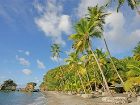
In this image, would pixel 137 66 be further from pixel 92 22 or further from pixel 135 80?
pixel 92 22

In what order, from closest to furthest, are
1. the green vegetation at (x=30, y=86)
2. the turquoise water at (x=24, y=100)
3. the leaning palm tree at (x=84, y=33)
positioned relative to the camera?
the leaning palm tree at (x=84, y=33)
the turquoise water at (x=24, y=100)
the green vegetation at (x=30, y=86)

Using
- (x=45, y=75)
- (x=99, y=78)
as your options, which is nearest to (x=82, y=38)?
(x=99, y=78)

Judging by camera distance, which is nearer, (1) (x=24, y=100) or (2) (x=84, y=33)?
(2) (x=84, y=33)

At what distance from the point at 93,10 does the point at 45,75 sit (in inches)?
5648

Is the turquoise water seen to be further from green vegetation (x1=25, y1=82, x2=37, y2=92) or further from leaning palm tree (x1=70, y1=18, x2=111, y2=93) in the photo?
green vegetation (x1=25, y1=82, x2=37, y2=92)

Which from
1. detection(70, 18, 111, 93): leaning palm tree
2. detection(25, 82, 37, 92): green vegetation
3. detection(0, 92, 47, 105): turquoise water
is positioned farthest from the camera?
detection(25, 82, 37, 92): green vegetation

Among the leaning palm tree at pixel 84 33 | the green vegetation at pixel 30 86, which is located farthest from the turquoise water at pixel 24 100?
the green vegetation at pixel 30 86

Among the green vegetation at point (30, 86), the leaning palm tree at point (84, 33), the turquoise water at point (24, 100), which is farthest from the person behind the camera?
the green vegetation at point (30, 86)

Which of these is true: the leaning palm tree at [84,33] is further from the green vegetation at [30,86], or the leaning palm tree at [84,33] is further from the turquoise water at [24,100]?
the green vegetation at [30,86]

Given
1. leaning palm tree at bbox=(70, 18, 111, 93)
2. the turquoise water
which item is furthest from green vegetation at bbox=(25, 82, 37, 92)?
leaning palm tree at bbox=(70, 18, 111, 93)

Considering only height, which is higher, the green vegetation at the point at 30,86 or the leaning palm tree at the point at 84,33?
the green vegetation at the point at 30,86

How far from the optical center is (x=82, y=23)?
136ft

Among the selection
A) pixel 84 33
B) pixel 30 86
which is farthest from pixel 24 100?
pixel 30 86

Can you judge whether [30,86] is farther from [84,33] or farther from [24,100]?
[84,33]
